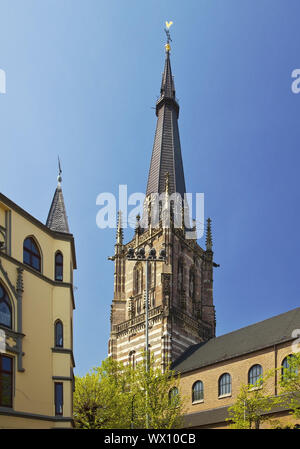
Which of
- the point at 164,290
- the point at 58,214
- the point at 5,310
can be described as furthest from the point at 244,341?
the point at 5,310

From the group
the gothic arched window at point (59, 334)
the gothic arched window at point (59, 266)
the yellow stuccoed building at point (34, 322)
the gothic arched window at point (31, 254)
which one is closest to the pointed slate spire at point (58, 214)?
the yellow stuccoed building at point (34, 322)

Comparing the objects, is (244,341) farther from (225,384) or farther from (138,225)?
(138,225)

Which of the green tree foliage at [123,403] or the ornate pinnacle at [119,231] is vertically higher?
the ornate pinnacle at [119,231]

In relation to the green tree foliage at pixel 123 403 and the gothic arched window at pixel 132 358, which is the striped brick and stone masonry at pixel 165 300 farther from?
the green tree foliage at pixel 123 403

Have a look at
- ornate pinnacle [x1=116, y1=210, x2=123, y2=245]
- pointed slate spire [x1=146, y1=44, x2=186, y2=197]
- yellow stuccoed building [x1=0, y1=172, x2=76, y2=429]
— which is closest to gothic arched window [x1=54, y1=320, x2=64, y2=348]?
yellow stuccoed building [x1=0, y1=172, x2=76, y2=429]

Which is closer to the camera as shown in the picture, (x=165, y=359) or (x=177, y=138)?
(x=165, y=359)

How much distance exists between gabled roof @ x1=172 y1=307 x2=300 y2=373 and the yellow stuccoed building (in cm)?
2247

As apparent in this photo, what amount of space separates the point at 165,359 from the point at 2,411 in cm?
3849

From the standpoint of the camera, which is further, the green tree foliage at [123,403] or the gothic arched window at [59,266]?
the green tree foliage at [123,403]

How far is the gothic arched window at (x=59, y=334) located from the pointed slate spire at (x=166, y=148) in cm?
4934

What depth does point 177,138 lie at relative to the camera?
84.8m

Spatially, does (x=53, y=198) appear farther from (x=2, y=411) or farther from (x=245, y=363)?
(x=245, y=363)

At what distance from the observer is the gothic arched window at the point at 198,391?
51062 mm
